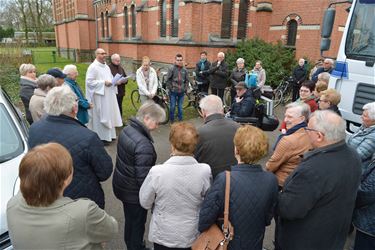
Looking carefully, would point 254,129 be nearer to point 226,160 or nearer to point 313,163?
point 313,163

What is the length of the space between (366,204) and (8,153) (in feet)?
11.9

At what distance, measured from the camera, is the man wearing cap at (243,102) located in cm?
526

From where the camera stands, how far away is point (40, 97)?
455cm

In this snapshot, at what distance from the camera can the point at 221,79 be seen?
9914 millimetres

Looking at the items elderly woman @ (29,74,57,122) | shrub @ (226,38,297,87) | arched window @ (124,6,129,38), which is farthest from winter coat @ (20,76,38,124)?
arched window @ (124,6,129,38)

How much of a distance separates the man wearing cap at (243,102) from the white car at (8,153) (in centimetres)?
339

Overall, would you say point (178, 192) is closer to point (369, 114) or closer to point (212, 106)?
point (212, 106)

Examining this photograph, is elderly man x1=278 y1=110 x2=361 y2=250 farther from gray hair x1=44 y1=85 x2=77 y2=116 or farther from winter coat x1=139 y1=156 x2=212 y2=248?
gray hair x1=44 y1=85 x2=77 y2=116

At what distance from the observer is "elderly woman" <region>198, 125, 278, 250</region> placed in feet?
7.18

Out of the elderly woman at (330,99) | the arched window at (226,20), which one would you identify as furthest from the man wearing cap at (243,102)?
the arched window at (226,20)

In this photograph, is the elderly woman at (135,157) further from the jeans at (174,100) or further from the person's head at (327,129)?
the jeans at (174,100)

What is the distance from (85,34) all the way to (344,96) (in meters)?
29.4

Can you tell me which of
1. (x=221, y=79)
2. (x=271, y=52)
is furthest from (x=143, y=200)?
(x=271, y=52)

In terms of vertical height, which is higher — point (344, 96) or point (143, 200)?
point (344, 96)
